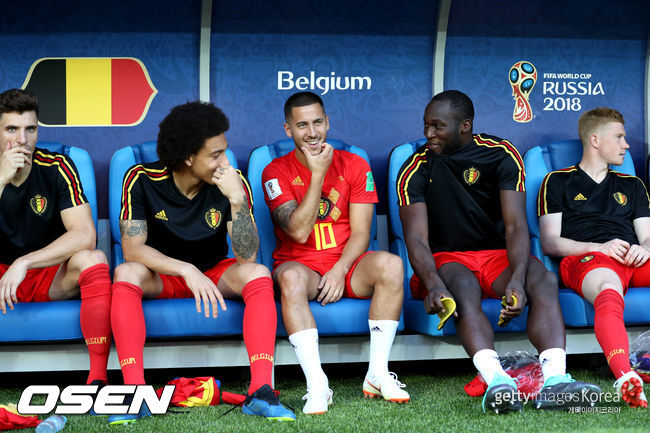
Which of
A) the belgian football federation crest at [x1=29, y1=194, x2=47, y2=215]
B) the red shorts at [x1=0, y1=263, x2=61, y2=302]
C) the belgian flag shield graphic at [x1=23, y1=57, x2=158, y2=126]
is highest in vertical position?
the belgian flag shield graphic at [x1=23, y1=57, x2=158, y2=126]

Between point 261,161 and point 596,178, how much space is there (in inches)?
66.1

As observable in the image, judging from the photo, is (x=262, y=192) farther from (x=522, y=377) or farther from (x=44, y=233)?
(x=522, y=377)

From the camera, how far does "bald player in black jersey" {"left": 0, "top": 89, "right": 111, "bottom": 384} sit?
9.22ft

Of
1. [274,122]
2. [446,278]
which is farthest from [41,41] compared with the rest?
[446,278]

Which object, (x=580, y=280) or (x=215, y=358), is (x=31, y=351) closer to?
(x=215, y=358)

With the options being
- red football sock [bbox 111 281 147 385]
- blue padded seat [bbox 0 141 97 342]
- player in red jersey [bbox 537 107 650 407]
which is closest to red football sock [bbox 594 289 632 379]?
player in red jersey [bbox 537 107 650 407]

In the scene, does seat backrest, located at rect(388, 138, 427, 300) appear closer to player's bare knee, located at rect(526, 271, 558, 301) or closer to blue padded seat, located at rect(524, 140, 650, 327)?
blue padded seat, located at rect(524, 140, 650, 327)

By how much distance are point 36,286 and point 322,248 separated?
120 centimetres

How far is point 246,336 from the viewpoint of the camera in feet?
9.04

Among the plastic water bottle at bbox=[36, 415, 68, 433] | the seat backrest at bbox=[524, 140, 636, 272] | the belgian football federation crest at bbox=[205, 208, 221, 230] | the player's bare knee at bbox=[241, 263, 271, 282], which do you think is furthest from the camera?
the seat backrest at bbox=[524, 140, 636, 272]

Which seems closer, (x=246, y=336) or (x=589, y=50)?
(x=246, y=336)

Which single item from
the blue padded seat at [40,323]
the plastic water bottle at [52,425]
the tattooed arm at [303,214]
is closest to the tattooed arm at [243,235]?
the tattooed arm at [303,214]

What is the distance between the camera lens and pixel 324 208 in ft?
11.2

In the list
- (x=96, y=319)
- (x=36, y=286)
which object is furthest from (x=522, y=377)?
(x=36, y=286)
